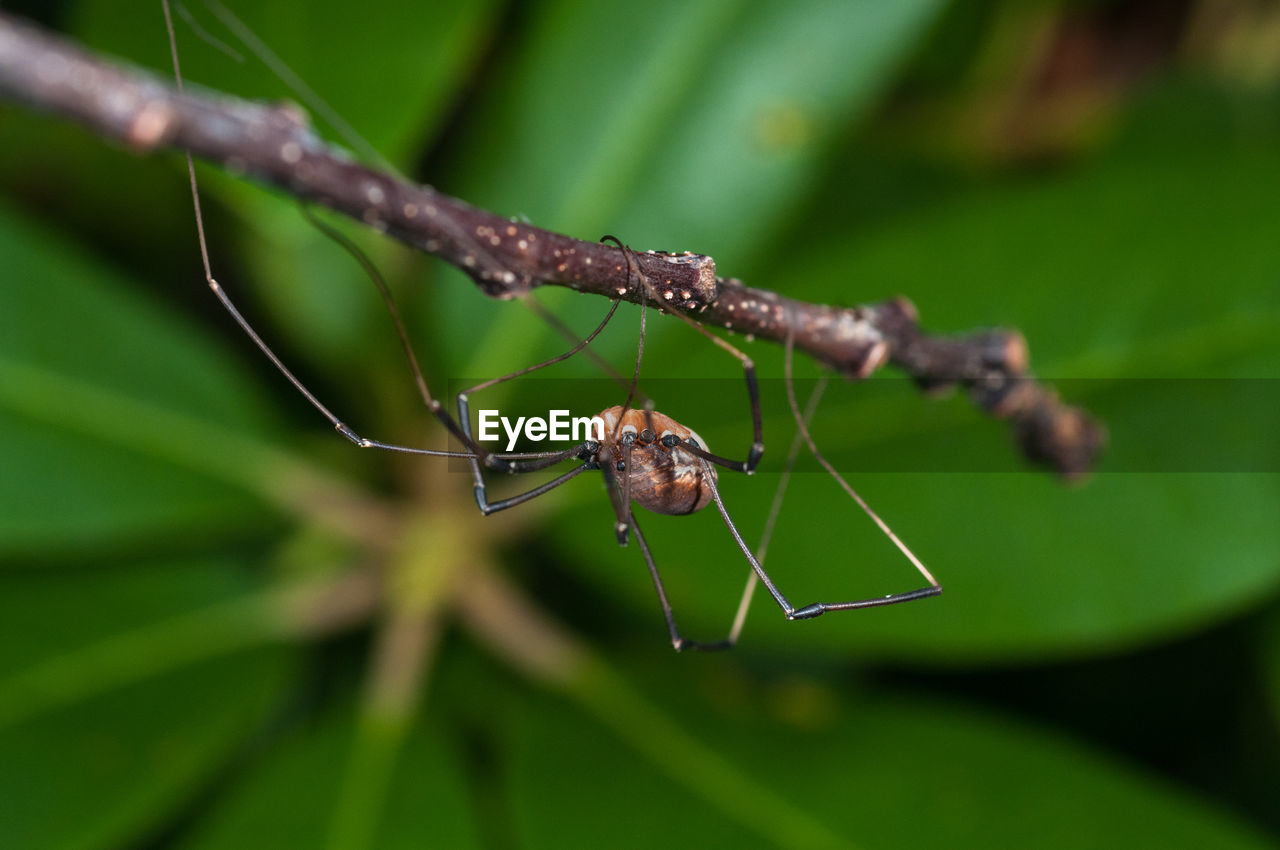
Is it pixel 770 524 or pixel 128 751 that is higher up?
pixel 770 524

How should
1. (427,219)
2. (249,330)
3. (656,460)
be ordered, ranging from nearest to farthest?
(427,219)
(249,330)
(656,460)

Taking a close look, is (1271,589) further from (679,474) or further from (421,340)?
(421,340)

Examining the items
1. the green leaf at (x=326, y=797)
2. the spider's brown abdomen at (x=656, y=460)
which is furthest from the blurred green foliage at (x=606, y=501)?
the spider's brown abdomen at (x=656, y=460)

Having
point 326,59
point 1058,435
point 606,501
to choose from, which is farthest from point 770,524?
point 326,59

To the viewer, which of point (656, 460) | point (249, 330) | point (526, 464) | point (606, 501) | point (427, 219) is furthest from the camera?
point (606, 501)

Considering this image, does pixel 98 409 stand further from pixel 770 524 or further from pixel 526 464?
pixel 770 524

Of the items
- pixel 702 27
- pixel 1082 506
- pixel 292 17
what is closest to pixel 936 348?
pixel 1082 506
